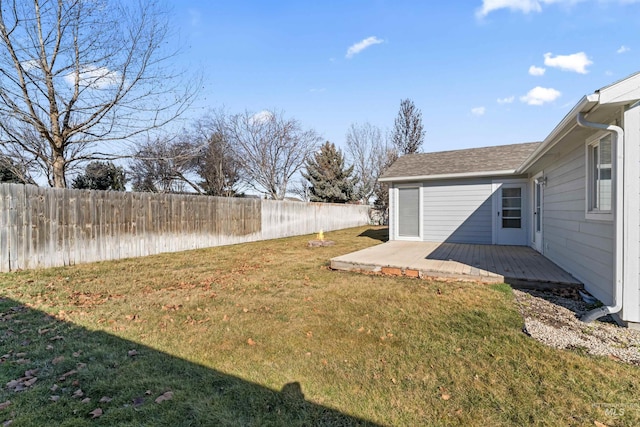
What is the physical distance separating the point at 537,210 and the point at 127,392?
29.4 feet

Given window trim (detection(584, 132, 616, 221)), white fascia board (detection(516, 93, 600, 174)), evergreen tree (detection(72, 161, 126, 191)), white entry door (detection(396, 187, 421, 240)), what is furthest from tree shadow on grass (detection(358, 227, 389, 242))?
evergreen tree (detection(72, 161, 126, 191))

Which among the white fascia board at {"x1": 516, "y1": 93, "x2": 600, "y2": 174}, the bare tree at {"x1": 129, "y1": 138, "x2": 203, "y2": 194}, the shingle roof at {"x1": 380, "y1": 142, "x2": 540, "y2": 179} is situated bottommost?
the white fascia board at {"x1": 516, "y1": 93, "x2": 600, "y2": 174}

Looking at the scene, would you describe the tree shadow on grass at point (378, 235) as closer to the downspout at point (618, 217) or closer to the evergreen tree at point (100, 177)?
the downspout at point (618, 217)

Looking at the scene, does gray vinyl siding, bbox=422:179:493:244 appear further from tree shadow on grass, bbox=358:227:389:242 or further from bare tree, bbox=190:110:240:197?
bare tree, bbox=190:110:240:197

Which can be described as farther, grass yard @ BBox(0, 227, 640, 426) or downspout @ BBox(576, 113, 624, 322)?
downspout @ BBox(576, 113, 624, 322)

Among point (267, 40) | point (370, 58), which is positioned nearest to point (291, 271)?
point (267, 40)

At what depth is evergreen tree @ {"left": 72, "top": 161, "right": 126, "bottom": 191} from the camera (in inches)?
655

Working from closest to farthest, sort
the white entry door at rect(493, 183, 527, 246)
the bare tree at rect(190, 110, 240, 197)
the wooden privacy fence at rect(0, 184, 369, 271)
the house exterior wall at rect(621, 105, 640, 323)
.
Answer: the house exterior wall at rect(621, 105, 640, 323), the wooden privacy fence at rect(0, 184, 369, 271), the white entry door at rect(493, 183, 527, 246), the bare tree at rect(190, 110, 240, 197)

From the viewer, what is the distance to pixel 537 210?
7.70 m

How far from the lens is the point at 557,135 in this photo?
4.30 meters

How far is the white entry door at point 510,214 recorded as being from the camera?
8789 millimetres

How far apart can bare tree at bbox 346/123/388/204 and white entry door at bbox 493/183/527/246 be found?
17780 mm

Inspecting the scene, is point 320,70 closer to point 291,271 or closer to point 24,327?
point 291,271

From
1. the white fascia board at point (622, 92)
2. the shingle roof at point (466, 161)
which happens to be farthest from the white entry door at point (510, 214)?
the white fascia board at point (622, 92)
